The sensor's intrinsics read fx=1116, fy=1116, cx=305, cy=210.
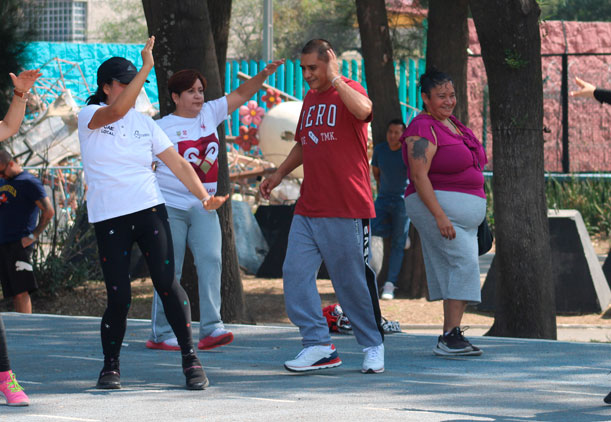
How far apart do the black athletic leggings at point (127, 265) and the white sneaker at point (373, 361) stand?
103 cm

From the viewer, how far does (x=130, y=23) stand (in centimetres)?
5625

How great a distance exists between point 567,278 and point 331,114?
612 cm

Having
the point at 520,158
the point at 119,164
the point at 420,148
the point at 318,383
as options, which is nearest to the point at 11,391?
the point at 119,164

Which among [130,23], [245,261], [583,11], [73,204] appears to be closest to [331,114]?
[245,261]

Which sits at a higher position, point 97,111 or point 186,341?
point 97,111

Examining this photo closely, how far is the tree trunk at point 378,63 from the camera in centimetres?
1212

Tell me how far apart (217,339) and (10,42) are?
5808mm

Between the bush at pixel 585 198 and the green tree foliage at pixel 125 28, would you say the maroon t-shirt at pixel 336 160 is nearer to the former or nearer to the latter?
the bush at pixel 585 198

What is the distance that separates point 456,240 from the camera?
259 inches

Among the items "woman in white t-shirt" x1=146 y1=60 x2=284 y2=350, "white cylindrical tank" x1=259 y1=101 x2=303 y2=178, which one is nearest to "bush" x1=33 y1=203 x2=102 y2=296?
"white cylindrical tank" x1=259 y1=101 x2=303 y2=178

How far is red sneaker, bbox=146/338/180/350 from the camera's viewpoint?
7.09 meters

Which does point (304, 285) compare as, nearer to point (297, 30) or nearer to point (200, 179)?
point (200, 179)

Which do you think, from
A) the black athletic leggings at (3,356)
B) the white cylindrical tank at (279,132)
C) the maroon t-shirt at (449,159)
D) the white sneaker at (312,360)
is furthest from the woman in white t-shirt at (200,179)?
the white cylindrical tank at (279,132)

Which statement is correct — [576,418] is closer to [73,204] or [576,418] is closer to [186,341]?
[186,341]
